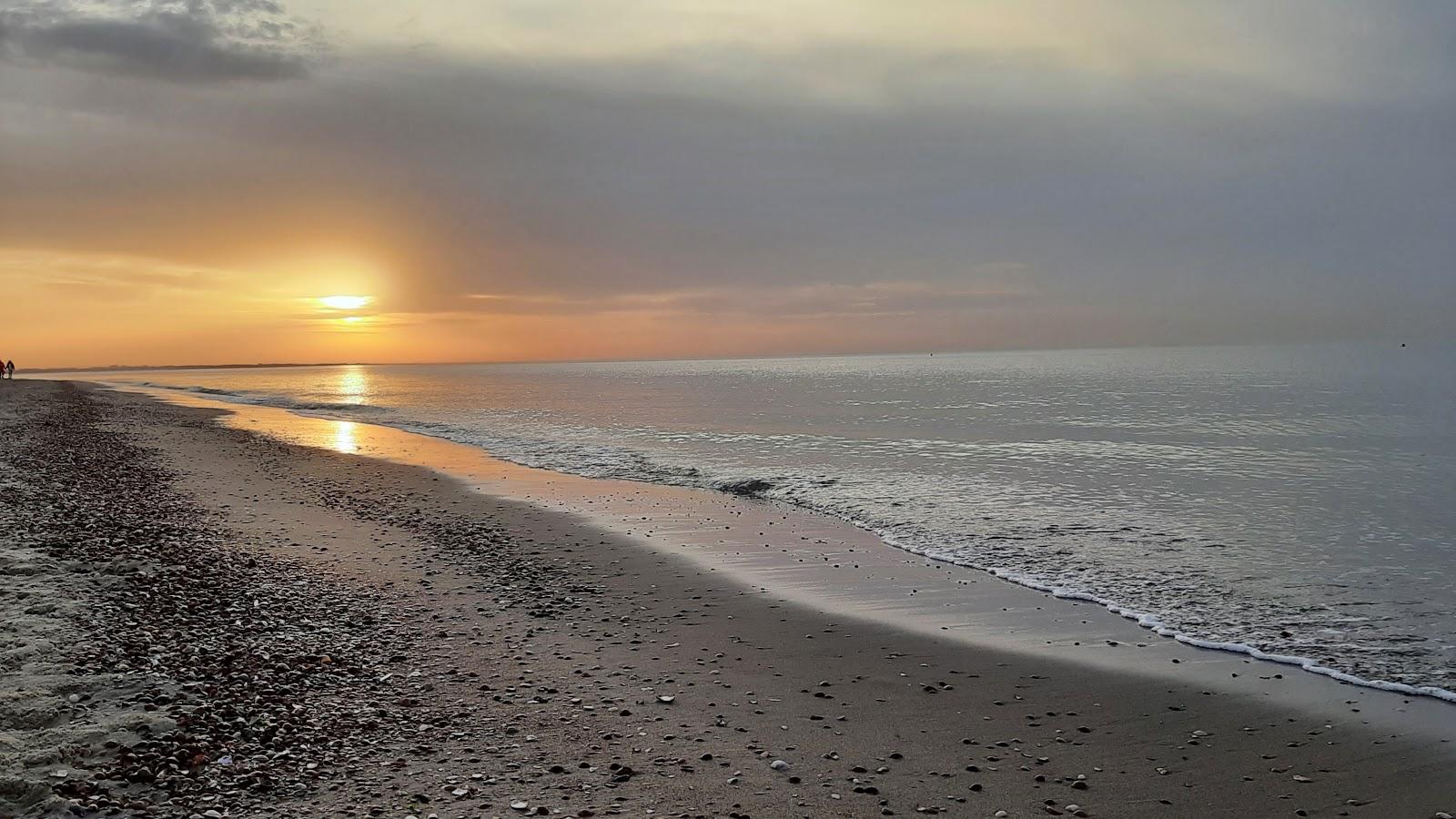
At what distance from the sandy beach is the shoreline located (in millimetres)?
337

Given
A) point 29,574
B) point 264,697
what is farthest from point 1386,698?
point 29,574

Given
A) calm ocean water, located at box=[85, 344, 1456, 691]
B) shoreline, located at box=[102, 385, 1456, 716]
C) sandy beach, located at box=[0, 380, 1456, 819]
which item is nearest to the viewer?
sandy beach, located at box=[0, 380, 1456, 819]

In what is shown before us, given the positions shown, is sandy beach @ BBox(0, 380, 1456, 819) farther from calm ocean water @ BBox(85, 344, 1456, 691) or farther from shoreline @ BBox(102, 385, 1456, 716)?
calm ocean water @ BBox(85, 344, 1456, 691)

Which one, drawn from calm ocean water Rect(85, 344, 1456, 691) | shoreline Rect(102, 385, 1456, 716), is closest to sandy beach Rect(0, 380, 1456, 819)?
shoreline Rect(102, 385, 1456, 716)

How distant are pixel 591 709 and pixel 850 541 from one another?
38.8 feet

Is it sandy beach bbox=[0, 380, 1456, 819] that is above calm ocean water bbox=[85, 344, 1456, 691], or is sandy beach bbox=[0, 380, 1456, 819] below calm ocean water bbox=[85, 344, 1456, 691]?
above

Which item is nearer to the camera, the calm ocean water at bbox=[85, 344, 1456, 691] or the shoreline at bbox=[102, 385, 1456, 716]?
the shoreline at bbox=[102, 385, 1456, 716]

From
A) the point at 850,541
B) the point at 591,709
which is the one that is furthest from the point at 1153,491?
the point at 591,709

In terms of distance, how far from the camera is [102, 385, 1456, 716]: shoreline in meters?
11.0

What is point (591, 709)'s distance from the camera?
905cm

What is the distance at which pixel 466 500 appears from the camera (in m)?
24.3

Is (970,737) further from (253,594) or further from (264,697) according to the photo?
(253,594)

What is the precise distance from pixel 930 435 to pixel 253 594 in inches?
1690

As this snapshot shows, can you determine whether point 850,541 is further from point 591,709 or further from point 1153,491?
point 1153,491
